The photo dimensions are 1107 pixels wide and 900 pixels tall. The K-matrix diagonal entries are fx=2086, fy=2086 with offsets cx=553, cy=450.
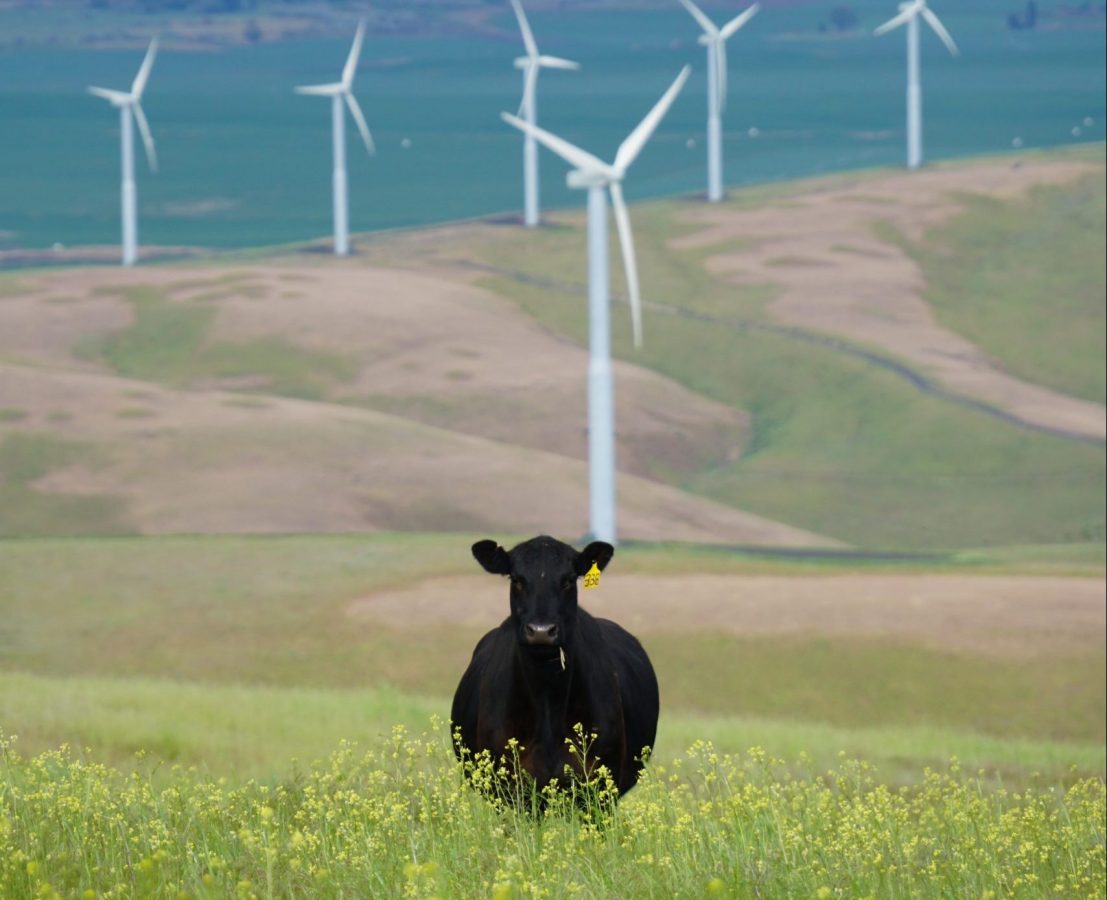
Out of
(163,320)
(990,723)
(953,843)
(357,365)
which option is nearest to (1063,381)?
(357,365)

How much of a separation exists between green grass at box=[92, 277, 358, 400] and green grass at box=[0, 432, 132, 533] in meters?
27.0

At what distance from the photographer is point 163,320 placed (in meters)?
116

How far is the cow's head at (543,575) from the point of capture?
48.1ft

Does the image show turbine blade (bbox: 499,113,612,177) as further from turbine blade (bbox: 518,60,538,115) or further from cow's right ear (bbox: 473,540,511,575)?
turbine blade (bbox: 518,60,538,115)

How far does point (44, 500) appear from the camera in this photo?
238 ft

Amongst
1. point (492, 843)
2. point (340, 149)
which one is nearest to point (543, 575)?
point (492, 843)

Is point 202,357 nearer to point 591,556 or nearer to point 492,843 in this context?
point 591,556

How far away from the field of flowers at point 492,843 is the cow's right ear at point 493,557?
1.36 m

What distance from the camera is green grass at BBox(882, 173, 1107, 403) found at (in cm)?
13125

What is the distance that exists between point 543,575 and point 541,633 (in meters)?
0.59

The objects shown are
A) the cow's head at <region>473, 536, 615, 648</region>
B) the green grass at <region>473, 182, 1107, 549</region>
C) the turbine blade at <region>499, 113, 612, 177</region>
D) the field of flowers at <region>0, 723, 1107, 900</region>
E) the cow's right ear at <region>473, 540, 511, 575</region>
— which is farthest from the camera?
the green grass at <region>473, 182, 1107, 549</region>

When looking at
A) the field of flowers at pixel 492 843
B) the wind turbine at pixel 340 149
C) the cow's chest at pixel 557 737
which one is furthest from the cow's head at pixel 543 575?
the wind turbine at pixel 340 149

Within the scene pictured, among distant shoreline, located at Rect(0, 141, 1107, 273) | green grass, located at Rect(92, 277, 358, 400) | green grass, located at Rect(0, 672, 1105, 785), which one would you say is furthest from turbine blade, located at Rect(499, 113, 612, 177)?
distant shoreline, located at Rect(0, 141, 1107, 273)

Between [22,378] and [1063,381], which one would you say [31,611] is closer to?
[22,378]
